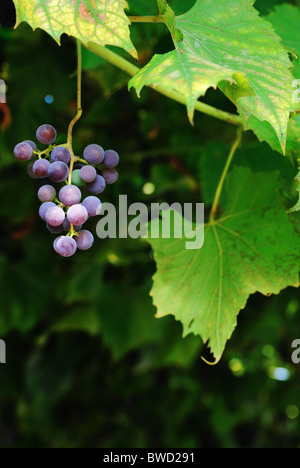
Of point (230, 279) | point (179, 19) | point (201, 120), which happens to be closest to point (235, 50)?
point (179, 19)

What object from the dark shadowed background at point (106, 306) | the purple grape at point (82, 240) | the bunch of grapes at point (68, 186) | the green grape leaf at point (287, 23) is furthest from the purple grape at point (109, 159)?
the dark shadowed background at point (106, 306)

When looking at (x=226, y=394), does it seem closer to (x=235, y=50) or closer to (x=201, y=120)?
(x=201, y=120)

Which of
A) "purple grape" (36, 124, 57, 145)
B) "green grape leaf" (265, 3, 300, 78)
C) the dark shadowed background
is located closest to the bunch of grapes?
"purple grape" (36, 124, 57, 145)

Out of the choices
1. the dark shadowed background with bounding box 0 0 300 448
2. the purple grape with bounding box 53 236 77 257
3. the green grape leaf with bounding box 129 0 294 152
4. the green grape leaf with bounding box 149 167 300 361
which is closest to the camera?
the green grape leaf with bounding box 129 0 294 152

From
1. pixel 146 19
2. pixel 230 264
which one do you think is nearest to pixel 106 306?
pixel 230 264

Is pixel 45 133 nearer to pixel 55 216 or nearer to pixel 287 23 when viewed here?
pixel 55 216

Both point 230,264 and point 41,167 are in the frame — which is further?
point 230,264

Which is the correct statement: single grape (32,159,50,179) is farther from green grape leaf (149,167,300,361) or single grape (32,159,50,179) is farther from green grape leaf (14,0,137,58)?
green grape leaf (149,167,300,361)
